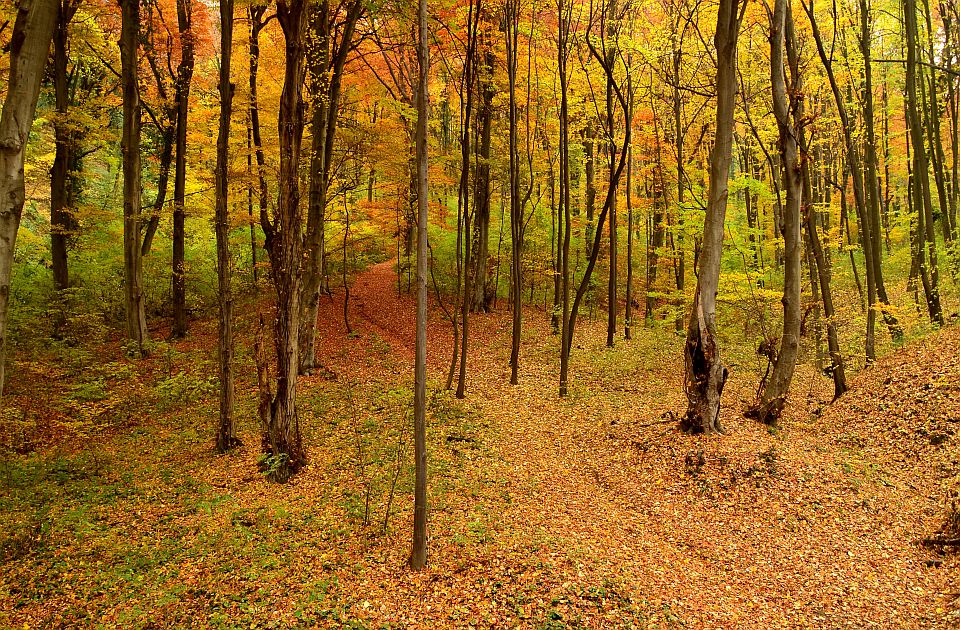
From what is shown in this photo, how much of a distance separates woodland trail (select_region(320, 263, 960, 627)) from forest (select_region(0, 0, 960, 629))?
50 mm

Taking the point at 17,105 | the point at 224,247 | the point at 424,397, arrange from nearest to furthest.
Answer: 1. the point at 17,105
2. the point at 424,397
3. the point at 224,247

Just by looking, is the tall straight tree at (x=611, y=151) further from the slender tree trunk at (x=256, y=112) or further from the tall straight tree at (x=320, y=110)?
the slender tree trunk at (x=256, y=112)

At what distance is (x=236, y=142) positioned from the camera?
48.6ft

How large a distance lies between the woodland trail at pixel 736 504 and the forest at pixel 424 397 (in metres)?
0.05

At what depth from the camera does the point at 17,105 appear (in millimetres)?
3795

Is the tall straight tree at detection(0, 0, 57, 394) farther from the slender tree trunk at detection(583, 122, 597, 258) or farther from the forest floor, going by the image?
the slender tree trunk at detection(583, 122, 597, 258)

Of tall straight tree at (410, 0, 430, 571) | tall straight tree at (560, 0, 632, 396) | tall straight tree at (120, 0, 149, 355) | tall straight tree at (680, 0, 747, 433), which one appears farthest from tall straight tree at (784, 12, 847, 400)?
tall straight tree at (120, 0, 149, 355)

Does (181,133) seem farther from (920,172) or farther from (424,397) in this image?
(920,172)

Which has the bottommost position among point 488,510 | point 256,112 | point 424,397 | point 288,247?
point 488,510

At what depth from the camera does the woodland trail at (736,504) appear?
17.6ft

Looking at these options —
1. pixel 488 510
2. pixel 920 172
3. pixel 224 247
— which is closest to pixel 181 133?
pixel 224 247

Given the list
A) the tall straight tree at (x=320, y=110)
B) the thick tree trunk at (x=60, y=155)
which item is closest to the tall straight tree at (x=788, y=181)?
the tall straight tree at (x=320, y=110)

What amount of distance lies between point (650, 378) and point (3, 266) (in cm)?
1288

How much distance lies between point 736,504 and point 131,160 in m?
14.3
